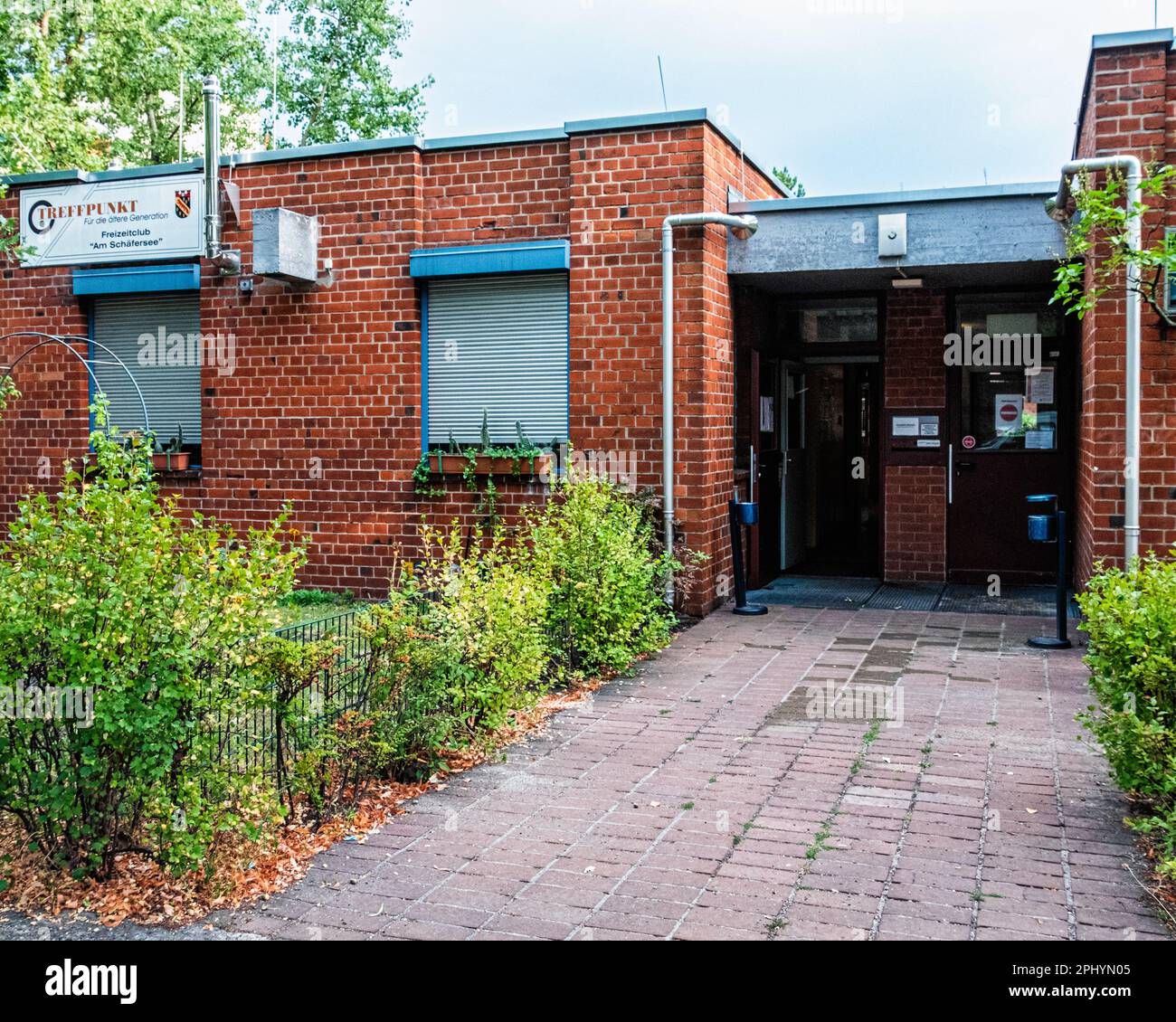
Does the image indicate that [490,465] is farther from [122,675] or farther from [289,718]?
[122,675]

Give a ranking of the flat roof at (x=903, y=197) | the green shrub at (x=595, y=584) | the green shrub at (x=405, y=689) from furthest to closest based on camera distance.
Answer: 1. the flat roof at (x=903, y=197)
2. the green shrub at (x=595, y=584)
3. the green shrub at (x=405, y=689)

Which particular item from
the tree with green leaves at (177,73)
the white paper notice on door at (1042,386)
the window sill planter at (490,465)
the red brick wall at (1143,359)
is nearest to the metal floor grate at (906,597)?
the white paper notice on door at (1042,386)

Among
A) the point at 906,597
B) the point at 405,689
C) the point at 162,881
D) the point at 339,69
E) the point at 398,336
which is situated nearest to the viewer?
the point at 162,881

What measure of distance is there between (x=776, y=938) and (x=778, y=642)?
5.35m

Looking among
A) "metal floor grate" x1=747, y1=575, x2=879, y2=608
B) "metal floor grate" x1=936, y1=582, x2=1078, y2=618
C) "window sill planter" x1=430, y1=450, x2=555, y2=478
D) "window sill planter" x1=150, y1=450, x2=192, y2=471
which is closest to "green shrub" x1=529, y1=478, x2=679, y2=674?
"window sill planter" x1=430, y1=450, x2=555, y2=478

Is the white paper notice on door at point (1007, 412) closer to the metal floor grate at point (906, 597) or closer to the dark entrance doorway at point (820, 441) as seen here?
the dark entrance doorway at point (820, 441)

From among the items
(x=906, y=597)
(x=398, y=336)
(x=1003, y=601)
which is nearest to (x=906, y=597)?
(x=906, y=597)

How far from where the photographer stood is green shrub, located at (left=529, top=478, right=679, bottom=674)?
8.00m

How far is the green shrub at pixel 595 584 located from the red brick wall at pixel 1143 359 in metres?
3.38

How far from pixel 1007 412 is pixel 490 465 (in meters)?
5.19

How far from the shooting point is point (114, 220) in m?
11.8

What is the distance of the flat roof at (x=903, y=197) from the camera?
9781mm
